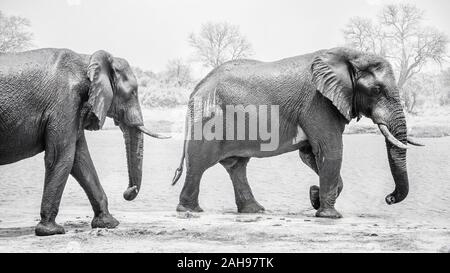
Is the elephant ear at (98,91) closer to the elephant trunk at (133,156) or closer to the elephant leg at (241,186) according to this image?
the elephant trunk at (133,156)

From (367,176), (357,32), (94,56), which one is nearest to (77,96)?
(94,56)

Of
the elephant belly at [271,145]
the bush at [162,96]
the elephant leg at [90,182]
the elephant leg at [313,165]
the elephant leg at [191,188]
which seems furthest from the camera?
the bush at [162,96]

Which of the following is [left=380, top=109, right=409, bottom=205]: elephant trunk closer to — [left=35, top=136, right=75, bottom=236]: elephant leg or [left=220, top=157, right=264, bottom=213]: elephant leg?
[left=220, top=157, right=264, bottom=213]: elephant leg

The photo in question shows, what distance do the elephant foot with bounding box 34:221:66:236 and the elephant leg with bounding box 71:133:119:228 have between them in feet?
1.56

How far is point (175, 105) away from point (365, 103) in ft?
49.3

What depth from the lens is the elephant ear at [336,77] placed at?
7.83 meters

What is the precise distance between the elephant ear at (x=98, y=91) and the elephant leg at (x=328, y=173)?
218cm

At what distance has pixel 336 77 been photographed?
7.92m

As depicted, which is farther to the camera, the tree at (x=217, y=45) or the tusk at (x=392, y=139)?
the tree at (x=217, y=45)

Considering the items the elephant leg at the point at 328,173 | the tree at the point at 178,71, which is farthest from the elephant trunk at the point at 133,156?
the tree at the point at 178,71

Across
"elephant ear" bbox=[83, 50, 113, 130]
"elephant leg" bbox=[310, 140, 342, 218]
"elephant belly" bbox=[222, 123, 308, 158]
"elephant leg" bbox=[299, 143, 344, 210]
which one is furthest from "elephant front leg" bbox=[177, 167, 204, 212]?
"elephant ear" bbox=[83, 50, 113, 130]

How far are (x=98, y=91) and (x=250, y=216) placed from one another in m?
2.18

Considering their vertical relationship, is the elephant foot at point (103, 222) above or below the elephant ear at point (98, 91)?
below

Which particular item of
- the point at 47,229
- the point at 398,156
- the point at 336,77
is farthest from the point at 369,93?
the point at 47,229
